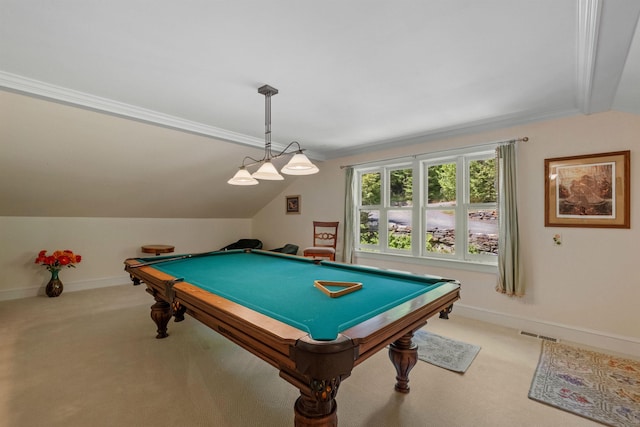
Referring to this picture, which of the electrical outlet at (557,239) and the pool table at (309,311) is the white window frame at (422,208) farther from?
the pool table at (309,311)

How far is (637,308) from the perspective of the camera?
102 inches

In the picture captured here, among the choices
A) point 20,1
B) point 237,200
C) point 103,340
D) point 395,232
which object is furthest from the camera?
point 237,200

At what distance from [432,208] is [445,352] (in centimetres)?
194

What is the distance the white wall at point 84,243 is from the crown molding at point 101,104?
273 centimetres

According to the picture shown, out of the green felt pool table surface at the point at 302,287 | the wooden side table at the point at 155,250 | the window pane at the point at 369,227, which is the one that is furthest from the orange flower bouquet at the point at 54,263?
the window pane at the point at 369,227

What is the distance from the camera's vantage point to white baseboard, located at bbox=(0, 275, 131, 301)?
13.3ft

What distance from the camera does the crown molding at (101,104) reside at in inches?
93.4

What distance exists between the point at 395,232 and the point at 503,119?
1997 mm

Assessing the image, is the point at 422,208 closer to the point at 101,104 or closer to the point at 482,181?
the point at 482,181

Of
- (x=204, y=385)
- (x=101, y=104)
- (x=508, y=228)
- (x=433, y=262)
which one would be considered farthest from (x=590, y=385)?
(x=101, y=104)

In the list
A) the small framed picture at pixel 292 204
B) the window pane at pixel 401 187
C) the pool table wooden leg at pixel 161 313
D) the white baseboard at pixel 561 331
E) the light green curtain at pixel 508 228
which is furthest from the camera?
the small framed picture at pixel 292 204

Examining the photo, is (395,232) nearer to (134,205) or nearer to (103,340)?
(103,340)

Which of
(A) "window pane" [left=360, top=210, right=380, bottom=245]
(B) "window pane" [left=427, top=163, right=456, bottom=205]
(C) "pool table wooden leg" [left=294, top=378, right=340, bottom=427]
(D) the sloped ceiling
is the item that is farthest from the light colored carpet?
(D) the sloped ceiling

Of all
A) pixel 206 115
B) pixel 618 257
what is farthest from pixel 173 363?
pixel 618 257
